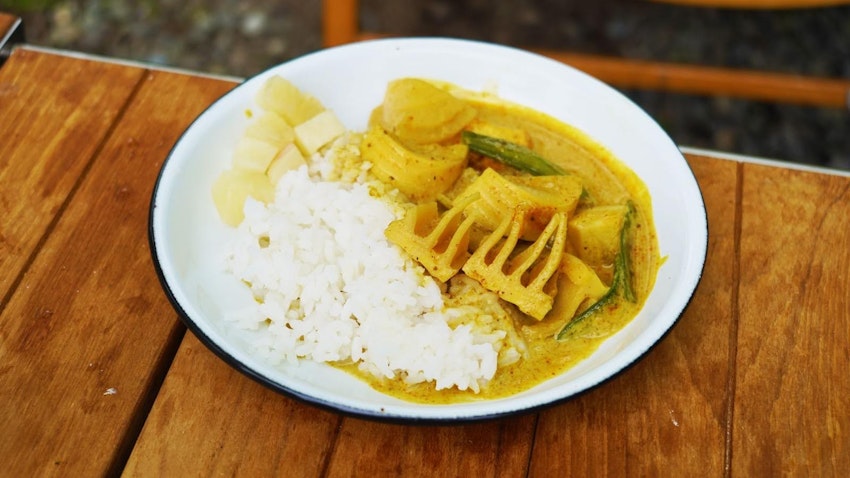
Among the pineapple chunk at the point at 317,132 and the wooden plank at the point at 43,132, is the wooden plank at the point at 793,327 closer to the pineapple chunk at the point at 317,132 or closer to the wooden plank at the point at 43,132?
the pineapple chunk at the point at 317,132

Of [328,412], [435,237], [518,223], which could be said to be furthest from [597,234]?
[328,412]

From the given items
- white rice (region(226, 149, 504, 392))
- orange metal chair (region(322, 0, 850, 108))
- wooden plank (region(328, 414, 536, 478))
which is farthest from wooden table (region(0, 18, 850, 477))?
orange metal chair (region(322, 0, 850, 108))

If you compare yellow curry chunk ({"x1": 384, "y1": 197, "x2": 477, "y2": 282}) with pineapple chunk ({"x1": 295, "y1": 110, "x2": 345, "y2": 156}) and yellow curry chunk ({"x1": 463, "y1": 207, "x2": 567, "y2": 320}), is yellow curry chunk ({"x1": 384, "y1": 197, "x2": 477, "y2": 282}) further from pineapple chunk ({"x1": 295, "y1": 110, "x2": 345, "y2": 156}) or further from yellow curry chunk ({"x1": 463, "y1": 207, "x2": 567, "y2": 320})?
pineapple chunk ({"x1": 295, "y1": 110, "x2": 345, "y2": 156})

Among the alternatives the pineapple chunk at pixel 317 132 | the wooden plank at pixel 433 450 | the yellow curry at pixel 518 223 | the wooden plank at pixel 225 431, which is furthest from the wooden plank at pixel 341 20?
the wooden plank at pixel 433 450

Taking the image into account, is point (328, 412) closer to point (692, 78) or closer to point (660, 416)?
point (660, 416)

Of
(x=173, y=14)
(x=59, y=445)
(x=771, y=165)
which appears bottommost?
(x=173, y=14)

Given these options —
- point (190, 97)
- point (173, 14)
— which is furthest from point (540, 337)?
point (173, 14)

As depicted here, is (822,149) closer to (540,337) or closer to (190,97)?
(540,337)
